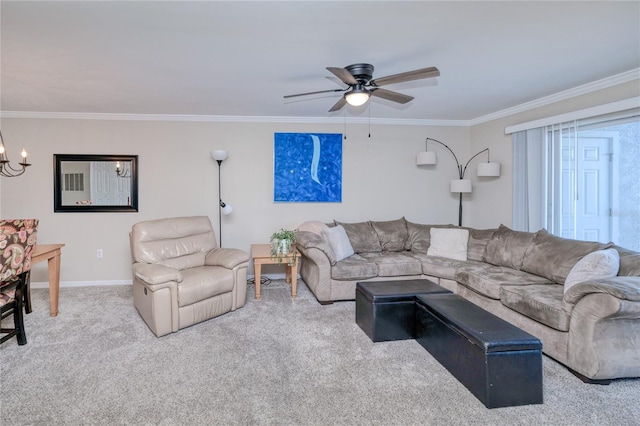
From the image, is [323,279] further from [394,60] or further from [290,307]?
[394,60]

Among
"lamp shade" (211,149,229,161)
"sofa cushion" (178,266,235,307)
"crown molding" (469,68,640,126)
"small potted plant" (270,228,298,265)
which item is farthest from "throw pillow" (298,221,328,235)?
"crown molding" (469,68,640,126)

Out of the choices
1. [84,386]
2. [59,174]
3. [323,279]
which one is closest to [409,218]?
[323,279]

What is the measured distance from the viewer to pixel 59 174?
A: 15.4 ft

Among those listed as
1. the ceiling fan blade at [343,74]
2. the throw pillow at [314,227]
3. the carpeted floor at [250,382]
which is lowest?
the carpeted floor at [250,382]

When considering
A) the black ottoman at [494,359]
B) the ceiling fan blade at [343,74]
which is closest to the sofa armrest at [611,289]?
the black ottoman at [494,359]

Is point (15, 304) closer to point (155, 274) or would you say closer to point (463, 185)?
point (155, 274)

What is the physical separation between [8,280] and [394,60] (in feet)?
11.8

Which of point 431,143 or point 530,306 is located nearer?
point 530,306

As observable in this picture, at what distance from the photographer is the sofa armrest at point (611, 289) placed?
7.14 feet

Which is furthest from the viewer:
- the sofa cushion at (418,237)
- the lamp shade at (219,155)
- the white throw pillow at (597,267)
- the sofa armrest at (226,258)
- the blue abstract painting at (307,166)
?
the blue abstract painting at (307,166)

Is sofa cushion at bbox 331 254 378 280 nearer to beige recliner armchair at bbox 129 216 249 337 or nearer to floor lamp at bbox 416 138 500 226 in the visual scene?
beige recliner armchair at bbox 129 216 249 337

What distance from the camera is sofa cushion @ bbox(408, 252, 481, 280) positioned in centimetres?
408

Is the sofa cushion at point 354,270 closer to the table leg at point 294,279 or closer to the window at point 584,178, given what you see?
the table leg at point 294,279

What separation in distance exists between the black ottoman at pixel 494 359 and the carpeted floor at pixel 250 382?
75 mm
